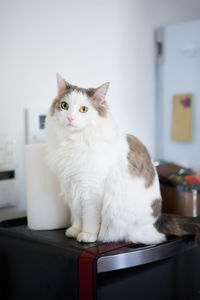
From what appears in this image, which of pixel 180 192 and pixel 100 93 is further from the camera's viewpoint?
pixel 180 192

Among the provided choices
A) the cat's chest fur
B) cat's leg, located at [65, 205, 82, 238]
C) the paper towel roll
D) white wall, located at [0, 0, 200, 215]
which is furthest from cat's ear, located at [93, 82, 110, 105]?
white wall, located at [0, 0, 200, 215]

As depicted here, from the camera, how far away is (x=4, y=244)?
101 cm

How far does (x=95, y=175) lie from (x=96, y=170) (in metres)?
0.01

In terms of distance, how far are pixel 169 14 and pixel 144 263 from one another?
146cm

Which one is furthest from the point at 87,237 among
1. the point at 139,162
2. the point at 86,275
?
the point at 139,162

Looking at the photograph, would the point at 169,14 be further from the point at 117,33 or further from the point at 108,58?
the point at 108,58

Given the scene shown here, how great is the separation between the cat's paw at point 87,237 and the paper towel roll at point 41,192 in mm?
162

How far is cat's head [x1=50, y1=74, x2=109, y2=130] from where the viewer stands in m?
0.93

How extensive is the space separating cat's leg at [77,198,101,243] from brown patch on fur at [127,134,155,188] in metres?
0.15

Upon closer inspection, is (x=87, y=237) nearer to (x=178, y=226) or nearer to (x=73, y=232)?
(x=73, y=232)

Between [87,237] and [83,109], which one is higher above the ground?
[83,109]

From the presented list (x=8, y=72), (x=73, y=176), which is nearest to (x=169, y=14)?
→ (x=8, y=72)

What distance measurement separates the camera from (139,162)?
3.37 feet

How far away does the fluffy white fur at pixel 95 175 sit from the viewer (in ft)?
3.11
